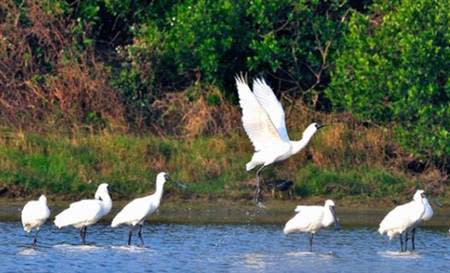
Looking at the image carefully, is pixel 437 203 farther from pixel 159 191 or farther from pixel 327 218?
pixel 159 191

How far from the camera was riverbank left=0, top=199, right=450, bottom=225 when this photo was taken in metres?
19.1

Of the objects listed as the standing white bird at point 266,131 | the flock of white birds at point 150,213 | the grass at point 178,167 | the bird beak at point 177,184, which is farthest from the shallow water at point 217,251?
the grass at point 178,167

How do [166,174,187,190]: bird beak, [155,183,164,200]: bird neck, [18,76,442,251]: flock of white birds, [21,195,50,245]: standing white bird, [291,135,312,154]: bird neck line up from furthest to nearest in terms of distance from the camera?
1. [291,135,312,154]: bird neck
2. [166,174,187,190]: bird beak
3. [155,183,164,200]: bird neck
4. [18,76,442,251]: flock of white birds
5. [21,195,50,245]: standing white bird

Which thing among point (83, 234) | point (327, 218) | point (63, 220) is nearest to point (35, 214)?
point (63, 220)

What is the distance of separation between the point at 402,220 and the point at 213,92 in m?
6.29

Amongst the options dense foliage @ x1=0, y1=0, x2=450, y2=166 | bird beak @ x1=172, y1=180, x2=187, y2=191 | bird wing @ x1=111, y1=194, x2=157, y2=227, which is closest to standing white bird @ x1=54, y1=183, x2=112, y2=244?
bird wing @ x1=111, y1=194, x2=157, y2=227

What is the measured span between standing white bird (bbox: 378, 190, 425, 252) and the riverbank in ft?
6.15

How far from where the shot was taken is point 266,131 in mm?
19328

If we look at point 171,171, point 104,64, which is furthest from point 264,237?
point 104,64

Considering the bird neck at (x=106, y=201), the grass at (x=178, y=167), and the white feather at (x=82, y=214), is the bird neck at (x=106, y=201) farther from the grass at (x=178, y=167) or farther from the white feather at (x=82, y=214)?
the grass at (x=178, y=167)

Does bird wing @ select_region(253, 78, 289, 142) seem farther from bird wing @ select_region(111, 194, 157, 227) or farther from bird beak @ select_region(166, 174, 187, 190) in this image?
bird wing @ select_region(111, 194, 157, 227)

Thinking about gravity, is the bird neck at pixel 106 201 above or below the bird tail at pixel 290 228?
above

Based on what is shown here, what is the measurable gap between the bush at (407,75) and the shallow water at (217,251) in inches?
77.8

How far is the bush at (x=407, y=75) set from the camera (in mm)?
20281
